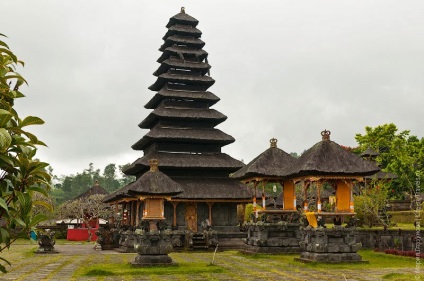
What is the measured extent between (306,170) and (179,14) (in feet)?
91.9

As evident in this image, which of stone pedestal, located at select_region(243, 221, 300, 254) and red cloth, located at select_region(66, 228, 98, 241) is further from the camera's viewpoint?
red cloth, located at select_region(66, 228, 98, 241)

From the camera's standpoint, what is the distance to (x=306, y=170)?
23.9 m

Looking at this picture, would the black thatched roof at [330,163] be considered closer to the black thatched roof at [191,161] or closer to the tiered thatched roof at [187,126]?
the tiered thatched roof at [187,126]

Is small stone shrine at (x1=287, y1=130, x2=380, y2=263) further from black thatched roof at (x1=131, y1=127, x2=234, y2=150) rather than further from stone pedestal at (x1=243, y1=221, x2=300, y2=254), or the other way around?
black thatched roof at (x1=131, y1=127, x2=234, y2=150)

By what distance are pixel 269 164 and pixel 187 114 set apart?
1222 centimetres

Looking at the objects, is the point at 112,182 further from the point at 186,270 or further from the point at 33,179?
the point at 33,179

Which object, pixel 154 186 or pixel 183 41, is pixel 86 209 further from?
pixel 154 186

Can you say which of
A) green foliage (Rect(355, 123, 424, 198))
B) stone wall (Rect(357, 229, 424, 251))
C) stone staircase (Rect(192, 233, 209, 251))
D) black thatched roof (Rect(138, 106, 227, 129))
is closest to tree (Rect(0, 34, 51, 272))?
stone wall (Rect(357, 229, 424, 251))

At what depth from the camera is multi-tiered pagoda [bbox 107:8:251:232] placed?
3756 cm

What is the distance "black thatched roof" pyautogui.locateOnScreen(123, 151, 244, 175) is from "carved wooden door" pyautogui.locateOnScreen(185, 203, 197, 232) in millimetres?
3255

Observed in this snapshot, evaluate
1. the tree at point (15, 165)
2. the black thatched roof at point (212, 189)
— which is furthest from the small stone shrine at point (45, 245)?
the tree at point (15, 165)

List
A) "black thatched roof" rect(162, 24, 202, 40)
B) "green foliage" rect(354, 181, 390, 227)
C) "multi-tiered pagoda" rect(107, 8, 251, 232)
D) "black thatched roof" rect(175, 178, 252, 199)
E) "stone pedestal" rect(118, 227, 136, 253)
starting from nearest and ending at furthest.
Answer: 1. "stone pedestal" rect(118, 227, 136, 253)
2. "green foliage" rect(354, 181, 390, 227)
3. "black thatched roof" rect(175, 178, 252, 199)
4. "multi-tiered pagoda" rect(107, 8, 251, 232)
5. "black thatched roof" rect(162, 24, 202, 40)

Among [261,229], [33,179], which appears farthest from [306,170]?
[33,179]

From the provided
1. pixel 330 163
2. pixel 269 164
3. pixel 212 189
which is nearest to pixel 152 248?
pixel 330 163
